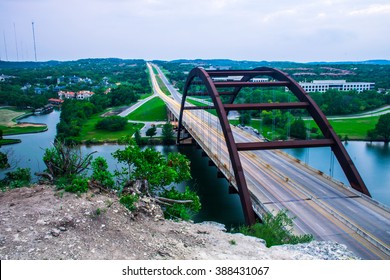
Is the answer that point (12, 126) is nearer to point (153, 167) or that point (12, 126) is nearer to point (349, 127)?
point (153, 167)

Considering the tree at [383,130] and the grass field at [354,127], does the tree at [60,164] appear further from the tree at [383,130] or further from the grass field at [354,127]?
the tree at [383,130]

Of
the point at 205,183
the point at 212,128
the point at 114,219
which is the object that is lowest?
the point at 205,183

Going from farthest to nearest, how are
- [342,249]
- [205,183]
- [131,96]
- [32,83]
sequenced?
[32,83], [131,96], [205,183], [342,249]

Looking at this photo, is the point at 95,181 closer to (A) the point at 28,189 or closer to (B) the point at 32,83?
(A) the point at 28,189

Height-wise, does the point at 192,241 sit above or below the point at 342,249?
above

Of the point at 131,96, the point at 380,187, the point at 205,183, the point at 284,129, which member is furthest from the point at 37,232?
the point at 131,96

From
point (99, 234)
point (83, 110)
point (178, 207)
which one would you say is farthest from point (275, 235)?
point (83, 110)

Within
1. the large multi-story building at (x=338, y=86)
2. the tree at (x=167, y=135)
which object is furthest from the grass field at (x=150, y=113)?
the large multi-story building at (x=338, y=86)
